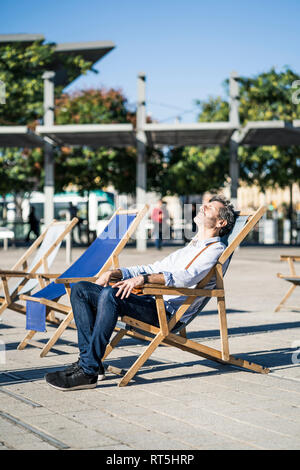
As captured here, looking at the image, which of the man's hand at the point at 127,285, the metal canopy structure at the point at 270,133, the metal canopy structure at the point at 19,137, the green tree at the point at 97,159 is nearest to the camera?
the man's hand at the point at 127,285

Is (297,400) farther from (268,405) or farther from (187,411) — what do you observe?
(187,411)

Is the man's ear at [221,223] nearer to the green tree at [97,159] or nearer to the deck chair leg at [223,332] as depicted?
the deck chair leg at [223,332]

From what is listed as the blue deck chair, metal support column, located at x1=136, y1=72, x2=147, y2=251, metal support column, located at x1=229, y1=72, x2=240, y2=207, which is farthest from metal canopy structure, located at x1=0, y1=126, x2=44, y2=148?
the blue deck chair

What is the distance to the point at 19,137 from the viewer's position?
2439cm

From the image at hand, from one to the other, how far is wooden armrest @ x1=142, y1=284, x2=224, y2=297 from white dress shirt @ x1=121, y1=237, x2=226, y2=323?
11 cm

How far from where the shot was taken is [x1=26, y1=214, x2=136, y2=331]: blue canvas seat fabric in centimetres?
620

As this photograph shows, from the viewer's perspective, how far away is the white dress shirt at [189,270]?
528cm

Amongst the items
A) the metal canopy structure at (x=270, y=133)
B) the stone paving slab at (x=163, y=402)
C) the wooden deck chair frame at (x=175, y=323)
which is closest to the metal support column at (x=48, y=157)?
the metal canopy structure at (x=270, y=133)

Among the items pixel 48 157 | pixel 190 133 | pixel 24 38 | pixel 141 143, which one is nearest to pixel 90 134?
pixel 141 143

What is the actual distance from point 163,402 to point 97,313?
2.61 feet

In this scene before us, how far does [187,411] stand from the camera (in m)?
4.33

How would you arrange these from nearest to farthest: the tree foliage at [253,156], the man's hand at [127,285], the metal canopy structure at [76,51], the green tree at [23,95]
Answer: the man's hand at [127,285], the green tree at [23,95], the tree foliage at [253,156], the metal canopy structure at [76,51]

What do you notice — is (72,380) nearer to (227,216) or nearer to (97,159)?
(227,216)

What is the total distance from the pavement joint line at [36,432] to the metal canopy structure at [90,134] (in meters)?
19.7
